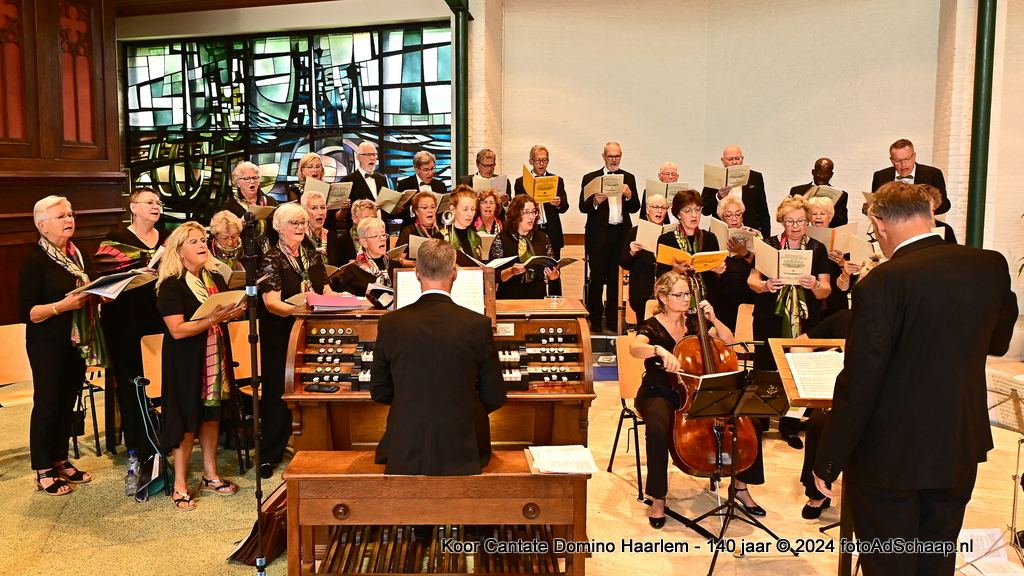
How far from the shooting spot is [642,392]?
5.02 meters

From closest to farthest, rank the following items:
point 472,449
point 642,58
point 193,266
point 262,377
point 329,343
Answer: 1. point 472,449
2. point 329,343
3. point 193,266
4. point 262,377
5. point 642,58

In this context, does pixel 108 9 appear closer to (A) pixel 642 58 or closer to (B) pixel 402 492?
(A) pixel 642 58

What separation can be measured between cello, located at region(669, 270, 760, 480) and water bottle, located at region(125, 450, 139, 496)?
10.3ft

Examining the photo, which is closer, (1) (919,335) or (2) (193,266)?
(1) (919,335)

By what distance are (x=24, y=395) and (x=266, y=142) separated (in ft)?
20.4

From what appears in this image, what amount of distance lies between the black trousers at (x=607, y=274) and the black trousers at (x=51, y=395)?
16.3ft

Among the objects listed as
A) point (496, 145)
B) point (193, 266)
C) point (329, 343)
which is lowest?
point (329, 343)

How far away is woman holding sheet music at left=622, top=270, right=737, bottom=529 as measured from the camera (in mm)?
4754

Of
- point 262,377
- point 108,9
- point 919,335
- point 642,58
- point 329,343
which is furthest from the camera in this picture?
point 642,58

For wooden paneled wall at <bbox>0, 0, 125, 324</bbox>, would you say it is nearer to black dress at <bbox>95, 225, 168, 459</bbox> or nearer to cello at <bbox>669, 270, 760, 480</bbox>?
black dress at <bbox>95, 225, 168, 459</bbox>

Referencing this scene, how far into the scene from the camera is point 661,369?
4973 millimetres

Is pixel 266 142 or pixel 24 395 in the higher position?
pixel 266 142

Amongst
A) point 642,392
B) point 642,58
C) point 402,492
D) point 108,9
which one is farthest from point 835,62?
point 402,492

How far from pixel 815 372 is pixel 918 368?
2.58ft
